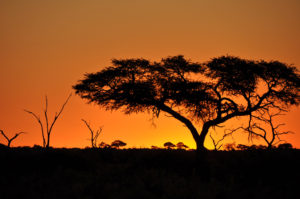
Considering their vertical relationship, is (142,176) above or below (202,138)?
below

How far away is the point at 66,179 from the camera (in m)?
17.6

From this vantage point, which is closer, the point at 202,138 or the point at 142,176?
the point at 142,176

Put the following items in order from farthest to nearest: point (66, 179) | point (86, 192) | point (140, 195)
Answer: point (66, 179) < point (86, 192) < point (140, 195)

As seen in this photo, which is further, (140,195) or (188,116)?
(188,116)

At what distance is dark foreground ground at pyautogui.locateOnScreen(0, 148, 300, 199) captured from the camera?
43.9 ft

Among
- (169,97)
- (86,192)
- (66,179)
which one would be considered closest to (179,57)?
(169,97)

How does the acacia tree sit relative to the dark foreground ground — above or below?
above

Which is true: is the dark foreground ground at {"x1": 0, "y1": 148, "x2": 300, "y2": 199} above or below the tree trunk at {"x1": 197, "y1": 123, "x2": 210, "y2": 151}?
below

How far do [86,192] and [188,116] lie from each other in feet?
60.1

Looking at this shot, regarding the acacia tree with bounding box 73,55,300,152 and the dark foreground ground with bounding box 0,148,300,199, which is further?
the acacia tree with bounding box 73,55,300,152

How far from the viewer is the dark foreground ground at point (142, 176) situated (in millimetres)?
13391

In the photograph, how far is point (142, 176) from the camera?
17.8 m

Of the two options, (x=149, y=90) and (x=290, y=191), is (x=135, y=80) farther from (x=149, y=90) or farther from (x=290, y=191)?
(x=290, y=191)

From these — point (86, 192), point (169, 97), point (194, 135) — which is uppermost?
point (169, 97)
